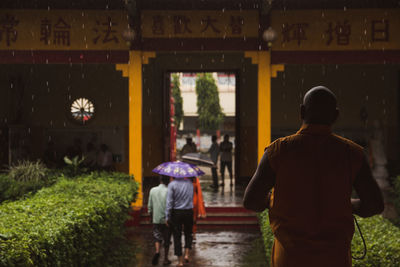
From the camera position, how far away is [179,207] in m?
7.34

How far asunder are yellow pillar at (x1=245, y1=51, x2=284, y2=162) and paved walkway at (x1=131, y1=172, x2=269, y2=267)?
69.6 inches

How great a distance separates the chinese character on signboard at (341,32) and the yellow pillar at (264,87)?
1.33 metres

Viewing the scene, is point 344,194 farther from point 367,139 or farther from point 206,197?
point 367,139

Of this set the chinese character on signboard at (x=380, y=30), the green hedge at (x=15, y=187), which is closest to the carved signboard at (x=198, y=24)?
the chinese character on signboard at (x=380, y=30)

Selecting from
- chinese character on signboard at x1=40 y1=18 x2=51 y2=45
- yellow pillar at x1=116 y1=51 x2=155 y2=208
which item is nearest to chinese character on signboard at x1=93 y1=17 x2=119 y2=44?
yellow pillar at x1=116 y1=51 x2=155 y2=208

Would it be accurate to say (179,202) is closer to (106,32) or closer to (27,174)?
(27,174)

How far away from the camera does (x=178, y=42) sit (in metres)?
10.5

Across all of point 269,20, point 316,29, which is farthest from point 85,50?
point 316,29

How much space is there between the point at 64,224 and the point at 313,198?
3071 millimetres

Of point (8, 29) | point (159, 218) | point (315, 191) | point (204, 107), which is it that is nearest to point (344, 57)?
point (159, 218)

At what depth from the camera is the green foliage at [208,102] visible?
29625 millimetres

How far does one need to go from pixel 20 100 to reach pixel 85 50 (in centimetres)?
566

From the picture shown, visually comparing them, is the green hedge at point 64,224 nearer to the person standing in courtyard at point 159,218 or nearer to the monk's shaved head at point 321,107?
the person standing in courtyard at point 159,218

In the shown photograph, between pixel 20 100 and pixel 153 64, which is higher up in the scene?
pixel 153 64
